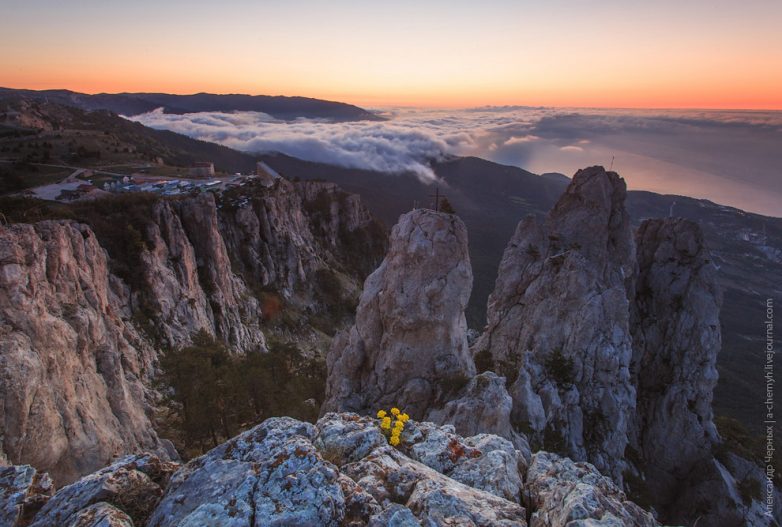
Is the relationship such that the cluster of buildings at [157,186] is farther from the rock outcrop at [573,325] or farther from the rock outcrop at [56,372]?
the rock outcrop at [573,325]

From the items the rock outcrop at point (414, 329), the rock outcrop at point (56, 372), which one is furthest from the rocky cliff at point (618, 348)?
the rock outcrop at point (56, 372)

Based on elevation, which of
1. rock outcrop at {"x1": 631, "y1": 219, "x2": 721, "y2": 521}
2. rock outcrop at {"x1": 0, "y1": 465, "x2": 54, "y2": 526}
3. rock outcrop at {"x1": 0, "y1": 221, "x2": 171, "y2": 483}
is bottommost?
rock outcrop at {"x1": 631, "y1": 219, "x2": 721, "y2": 521}

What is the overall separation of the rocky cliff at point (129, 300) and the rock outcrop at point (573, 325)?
2096cm

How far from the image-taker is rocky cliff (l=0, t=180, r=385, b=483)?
55.1ft

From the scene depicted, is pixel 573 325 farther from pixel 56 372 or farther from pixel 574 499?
pixel 56 372

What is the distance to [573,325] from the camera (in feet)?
103

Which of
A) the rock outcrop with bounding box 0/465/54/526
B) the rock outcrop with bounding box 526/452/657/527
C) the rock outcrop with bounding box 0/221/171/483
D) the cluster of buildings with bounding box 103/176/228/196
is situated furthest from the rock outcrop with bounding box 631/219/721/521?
the cluster of buildings with bounding box 103/176/228/196

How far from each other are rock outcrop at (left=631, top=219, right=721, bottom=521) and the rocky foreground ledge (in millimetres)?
28254

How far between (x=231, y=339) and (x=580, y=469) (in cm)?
5210

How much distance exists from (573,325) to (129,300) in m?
40.2

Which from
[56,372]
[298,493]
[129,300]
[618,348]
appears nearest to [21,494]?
[298,493]

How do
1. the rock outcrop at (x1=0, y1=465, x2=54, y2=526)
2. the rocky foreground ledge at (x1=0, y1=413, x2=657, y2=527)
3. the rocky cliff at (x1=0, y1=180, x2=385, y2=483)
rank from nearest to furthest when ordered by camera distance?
the rocky foreground ledge at (x1=0, y1=413, x2=657, y2=527)
the rock outcrop at (x1=0, y1=465, x2=54, y2=526)
the rocky cliff at (x1=0, y1=180, x2=385, y2=483)

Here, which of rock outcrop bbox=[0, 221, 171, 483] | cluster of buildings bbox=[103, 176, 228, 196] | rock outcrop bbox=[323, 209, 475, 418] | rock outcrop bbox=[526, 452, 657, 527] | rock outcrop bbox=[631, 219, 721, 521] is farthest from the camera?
cluster of buildings bbox=[103, 176, 228, 196]

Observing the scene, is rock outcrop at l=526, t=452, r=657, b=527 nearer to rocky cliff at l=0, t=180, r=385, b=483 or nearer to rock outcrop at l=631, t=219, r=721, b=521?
rocky cliff at l=0, t=180, r=385, b=483
